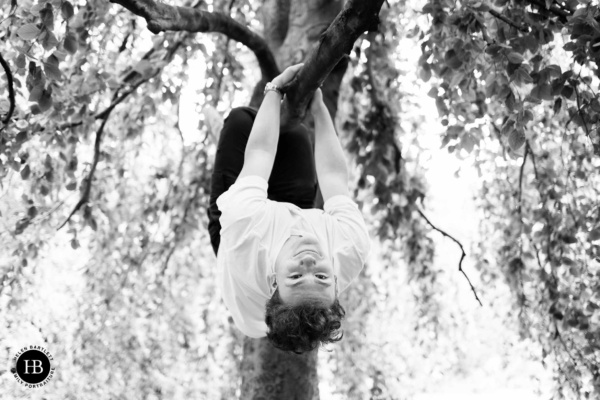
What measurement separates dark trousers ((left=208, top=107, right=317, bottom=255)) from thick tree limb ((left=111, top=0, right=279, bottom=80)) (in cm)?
35

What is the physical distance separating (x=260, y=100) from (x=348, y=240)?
1.07 meters

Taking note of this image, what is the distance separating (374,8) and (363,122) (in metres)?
2.44

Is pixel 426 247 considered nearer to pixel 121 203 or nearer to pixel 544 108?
pixel 544 108

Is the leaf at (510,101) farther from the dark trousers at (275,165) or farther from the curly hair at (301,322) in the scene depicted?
the curly hair at (301,322)

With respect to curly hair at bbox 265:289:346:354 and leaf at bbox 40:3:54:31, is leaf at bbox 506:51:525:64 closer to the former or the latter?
curly hair at bbox 265:289:346:354

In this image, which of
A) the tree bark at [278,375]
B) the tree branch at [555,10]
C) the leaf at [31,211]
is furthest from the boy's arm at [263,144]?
the leaf at [31,211]

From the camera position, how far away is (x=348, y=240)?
2230mm

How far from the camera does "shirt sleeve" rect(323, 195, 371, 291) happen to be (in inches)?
87.4

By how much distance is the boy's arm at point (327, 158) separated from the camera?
7.90 ft

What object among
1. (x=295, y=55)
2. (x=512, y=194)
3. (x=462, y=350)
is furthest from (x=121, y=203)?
(x=462, y=350)

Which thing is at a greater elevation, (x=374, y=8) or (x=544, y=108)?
(x=544, y=108)

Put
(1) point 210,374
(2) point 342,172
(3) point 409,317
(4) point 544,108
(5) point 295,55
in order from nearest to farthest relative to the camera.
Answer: (2) point 342,172
(5) point 295,55
(4) point 544,108
(1) point 210,374
(3) point 409,317

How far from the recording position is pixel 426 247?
5.21m
